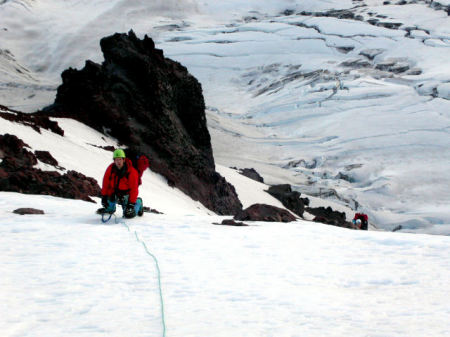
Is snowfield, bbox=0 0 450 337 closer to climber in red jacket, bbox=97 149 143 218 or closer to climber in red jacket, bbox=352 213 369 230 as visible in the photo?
climber in red jacket, bbox=97 149 143 218

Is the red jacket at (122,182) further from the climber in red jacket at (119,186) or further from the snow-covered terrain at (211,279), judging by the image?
the snow-covered terrain at (211,279)

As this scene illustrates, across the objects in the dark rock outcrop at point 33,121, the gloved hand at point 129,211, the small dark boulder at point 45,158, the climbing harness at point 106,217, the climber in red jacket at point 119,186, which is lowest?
the climbing harness at point 106,217

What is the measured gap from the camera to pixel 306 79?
230 ft

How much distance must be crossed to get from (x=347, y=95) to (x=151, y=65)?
41.2 m

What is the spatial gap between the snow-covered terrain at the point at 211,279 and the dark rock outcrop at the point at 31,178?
148 centimetres

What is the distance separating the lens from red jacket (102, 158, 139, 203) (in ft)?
28.0

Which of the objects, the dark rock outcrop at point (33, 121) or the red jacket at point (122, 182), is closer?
the red jacket at point (122, 182)

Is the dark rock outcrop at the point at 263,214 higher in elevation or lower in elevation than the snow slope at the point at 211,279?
higher

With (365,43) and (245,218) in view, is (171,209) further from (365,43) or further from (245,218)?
(365,43)

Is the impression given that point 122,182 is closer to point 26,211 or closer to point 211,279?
point 26,211

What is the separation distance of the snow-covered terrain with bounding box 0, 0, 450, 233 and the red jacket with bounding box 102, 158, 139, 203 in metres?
30.0

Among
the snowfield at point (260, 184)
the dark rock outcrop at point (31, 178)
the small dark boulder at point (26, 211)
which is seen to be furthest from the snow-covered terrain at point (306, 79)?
the small dark boulder at point (26, 211)

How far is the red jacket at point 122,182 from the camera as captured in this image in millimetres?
8523

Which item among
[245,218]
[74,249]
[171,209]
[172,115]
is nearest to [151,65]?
[172,115]
